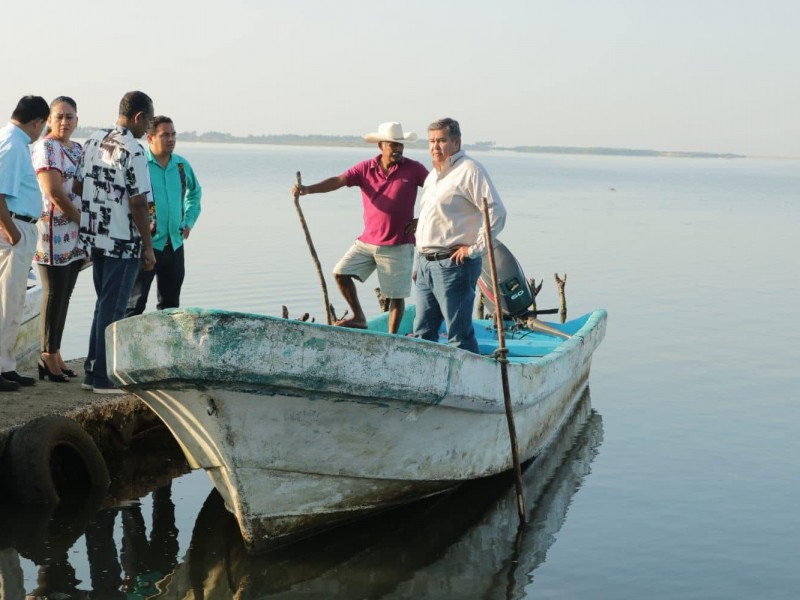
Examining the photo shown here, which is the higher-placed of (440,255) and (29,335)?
(440,255)

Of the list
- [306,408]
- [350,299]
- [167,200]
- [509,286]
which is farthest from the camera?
[509,286]

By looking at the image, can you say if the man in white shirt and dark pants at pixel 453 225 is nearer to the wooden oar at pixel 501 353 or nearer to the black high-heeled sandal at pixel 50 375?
the wooden oar at pixel 501 353

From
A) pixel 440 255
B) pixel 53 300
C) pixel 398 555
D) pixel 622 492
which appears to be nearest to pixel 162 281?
pixel 53 300

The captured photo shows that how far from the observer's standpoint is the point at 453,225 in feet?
24.7

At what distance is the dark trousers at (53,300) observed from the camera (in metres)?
8.12

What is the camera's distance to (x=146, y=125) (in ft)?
25.3

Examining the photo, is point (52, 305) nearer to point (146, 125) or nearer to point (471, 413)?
point (146, 125)

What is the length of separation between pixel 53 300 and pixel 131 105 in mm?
1580

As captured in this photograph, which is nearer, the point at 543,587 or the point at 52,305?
the point at 543,587

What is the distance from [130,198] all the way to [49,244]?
82 centimetres

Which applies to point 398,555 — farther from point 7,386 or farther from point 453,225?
point 7,386

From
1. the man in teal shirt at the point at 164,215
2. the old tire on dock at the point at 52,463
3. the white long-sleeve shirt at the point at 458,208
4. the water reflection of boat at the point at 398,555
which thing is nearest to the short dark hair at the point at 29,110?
the man in teal shirt at the point at 164,215

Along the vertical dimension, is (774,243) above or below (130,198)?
below

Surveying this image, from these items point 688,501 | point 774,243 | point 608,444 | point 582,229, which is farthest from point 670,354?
point 582,229
